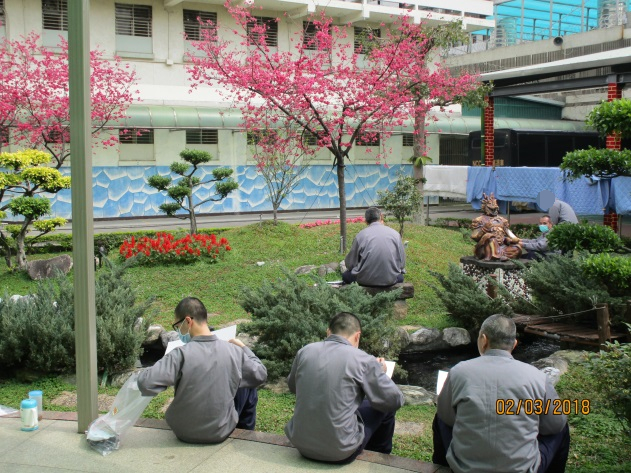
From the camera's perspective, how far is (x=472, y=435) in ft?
15.1

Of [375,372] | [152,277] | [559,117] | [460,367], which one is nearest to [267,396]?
[375,372]

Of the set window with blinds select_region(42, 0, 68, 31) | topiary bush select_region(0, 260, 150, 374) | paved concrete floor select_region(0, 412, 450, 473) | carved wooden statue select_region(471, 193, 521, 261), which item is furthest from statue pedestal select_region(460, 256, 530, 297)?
window with blinds select_region(42, 0, 68, 31)

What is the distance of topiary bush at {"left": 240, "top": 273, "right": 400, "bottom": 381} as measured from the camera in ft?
26.8

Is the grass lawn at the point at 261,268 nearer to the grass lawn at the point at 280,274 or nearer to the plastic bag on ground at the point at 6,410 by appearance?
the grass lawn at the point at 280,274

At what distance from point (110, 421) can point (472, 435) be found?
2.83 meters

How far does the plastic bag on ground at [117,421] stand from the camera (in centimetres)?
572

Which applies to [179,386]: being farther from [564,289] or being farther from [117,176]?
[117,176]

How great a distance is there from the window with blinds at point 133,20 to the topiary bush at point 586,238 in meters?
22.5

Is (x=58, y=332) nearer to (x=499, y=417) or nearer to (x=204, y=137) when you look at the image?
(x=499, y=417)

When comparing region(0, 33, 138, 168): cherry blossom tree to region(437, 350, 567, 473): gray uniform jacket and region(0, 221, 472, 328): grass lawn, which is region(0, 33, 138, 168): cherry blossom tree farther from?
region(437, 350, 567, 473): gray uniform jacket

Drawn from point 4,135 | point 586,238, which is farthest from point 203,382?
point 4,135

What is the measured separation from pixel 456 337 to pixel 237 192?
20338 millimetres

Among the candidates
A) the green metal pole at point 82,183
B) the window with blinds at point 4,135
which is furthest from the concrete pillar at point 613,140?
the window with blinds at point 4,135

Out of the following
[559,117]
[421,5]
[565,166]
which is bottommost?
[565,166]
